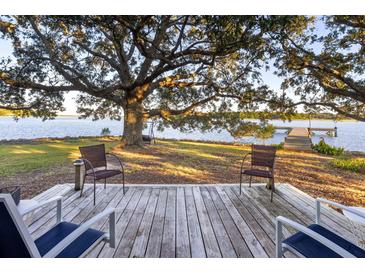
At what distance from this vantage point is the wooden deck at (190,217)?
6.18 feet

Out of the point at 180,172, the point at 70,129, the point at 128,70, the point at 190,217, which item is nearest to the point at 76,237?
the point at 190,217

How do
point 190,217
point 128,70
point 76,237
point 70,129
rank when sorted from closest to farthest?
point 76,237
point 190,217
point 128,70
point 70,129

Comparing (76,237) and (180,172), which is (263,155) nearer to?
(180,172)

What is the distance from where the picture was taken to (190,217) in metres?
2.49

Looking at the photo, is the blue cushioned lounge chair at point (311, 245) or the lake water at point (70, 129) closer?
the blue cushioned lounge chair at point (311, 245)

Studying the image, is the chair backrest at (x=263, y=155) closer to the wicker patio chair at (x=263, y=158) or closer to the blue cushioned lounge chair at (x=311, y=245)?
the wicker patio chair at (x=263, y=158)

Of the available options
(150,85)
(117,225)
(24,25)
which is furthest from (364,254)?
(24,25)

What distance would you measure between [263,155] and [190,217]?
5.79 ft

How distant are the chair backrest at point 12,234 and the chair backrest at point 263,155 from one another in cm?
318

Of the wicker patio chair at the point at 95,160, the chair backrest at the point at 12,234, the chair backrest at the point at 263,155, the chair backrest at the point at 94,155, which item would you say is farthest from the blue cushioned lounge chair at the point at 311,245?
the chair backrest at the point at 94,155

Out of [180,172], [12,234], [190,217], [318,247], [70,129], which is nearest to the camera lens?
[12,234]

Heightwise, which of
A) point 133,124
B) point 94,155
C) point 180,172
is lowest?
point 180,172
